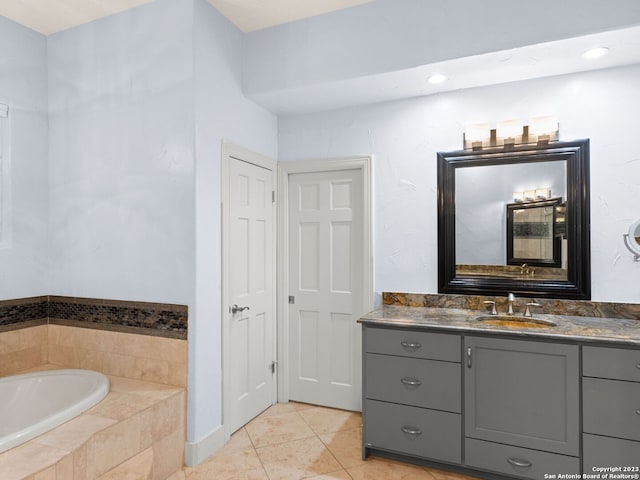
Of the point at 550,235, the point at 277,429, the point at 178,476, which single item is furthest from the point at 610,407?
the point at 178,476

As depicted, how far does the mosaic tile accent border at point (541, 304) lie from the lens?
2453 mm

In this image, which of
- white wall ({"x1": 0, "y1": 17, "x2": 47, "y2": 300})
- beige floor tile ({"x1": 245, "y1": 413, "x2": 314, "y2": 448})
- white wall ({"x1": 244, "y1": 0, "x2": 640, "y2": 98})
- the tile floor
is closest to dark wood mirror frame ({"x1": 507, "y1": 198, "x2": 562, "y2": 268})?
white wall ({"x1": 244, "y1": 0, "x2": 640, "y2": 98})

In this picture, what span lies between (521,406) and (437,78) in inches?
77.5

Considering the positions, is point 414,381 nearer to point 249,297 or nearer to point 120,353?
point 249,297

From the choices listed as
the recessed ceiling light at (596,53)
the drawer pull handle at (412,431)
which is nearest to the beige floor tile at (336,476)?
the drawer pull handle at (412,431)

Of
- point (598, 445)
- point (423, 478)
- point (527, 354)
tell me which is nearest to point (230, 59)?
point (527, 354)

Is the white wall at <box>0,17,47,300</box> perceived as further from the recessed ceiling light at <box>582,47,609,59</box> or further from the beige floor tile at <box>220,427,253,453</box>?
the recessed ceiling light at <box>582,47,609,59</box>

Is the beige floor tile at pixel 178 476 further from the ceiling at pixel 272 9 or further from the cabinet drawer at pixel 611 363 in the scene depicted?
the ceiling at pixel 272 9

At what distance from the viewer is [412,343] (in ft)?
7.68

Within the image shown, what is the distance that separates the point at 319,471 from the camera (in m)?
2.35

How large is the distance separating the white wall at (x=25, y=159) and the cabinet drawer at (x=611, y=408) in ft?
11.1

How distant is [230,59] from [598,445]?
3039mm

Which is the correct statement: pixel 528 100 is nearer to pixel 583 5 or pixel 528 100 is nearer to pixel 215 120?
pixel 583 5

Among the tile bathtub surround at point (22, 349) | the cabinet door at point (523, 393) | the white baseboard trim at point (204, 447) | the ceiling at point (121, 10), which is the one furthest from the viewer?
the tile bathtub surround at point (22, 349)
